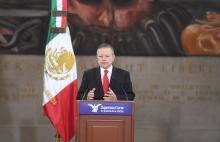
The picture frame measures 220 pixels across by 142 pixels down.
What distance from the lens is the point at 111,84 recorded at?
551 cm

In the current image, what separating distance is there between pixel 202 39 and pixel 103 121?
4.23 m

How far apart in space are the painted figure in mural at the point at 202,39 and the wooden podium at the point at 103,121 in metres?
3.98

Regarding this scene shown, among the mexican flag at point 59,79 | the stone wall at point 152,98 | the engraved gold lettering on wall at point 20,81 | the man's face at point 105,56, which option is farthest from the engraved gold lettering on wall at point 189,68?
the man's face at point 105,56

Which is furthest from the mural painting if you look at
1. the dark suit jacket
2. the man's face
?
the man's face

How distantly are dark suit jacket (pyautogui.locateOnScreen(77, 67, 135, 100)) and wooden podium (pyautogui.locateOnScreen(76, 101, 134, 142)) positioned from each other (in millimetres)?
433

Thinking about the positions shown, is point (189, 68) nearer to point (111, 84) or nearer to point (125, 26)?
point (125, 26)

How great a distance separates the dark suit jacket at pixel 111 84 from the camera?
550 centimetres

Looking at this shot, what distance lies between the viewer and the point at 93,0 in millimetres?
8703

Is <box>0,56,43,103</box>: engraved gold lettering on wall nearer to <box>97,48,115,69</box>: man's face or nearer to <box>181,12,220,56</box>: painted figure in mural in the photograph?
<box>181,12,220,56</box>: painted figure in mural

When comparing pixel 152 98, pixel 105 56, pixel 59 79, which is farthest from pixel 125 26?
pixel 105 56

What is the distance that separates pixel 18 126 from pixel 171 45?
9.46 ft

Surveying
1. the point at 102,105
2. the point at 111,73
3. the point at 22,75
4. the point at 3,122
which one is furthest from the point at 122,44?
the point at 102,105

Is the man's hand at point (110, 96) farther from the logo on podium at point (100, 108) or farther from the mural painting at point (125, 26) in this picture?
the mural painting at point (125, 26)

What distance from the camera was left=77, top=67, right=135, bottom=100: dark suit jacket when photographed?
5.50 m
